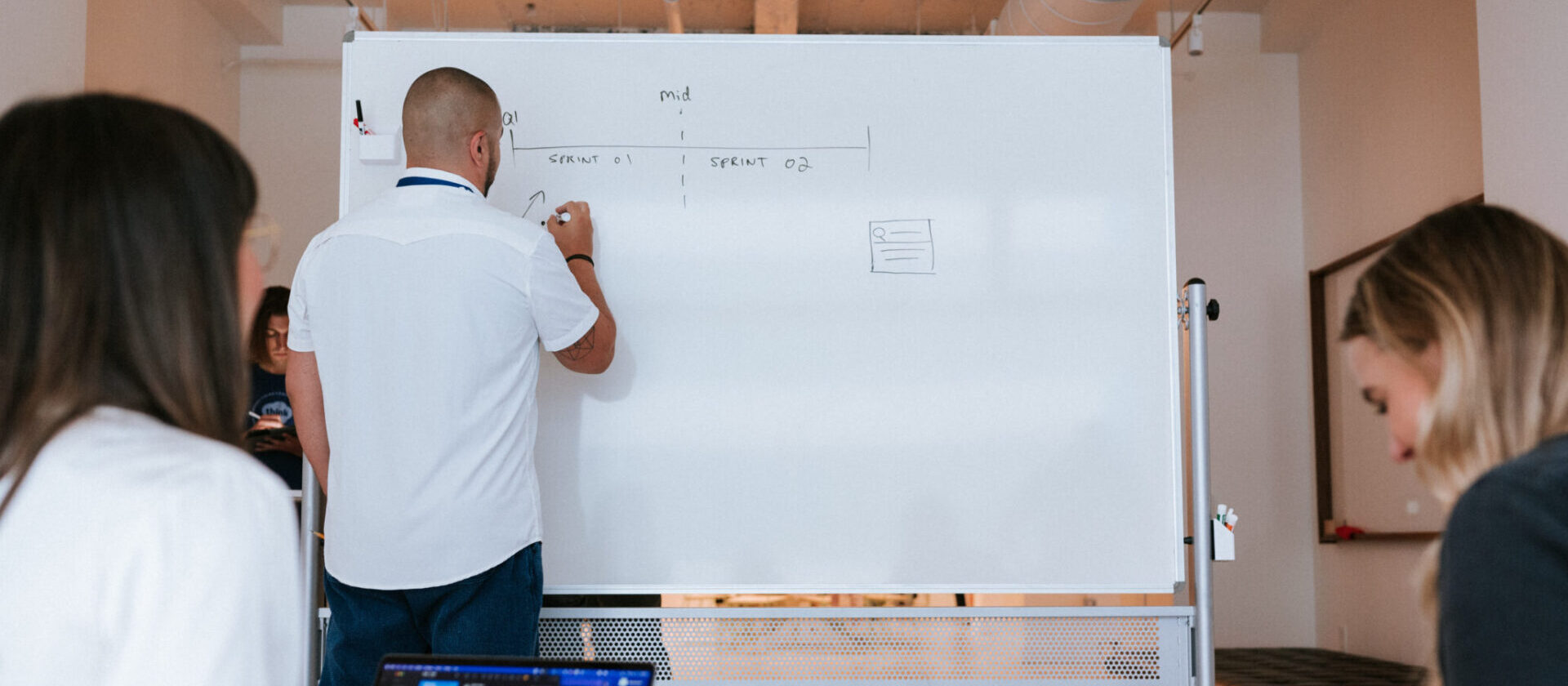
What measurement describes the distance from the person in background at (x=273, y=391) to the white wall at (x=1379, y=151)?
4.11 meters

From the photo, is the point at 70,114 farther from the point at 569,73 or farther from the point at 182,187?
the point at 569,73

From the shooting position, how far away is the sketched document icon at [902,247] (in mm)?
2402

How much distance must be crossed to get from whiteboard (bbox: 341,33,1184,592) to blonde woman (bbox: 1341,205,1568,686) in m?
1.33

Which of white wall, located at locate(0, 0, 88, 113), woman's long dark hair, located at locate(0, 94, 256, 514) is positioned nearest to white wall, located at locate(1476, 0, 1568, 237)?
woman's long dark hair, located at locate(0, 94, 256, 514)

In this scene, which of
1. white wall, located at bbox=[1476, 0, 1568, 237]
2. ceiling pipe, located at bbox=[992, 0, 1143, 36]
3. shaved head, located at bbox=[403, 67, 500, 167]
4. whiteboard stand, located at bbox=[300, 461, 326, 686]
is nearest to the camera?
shaved head, located at bbox=[403, 67, 500, 167]

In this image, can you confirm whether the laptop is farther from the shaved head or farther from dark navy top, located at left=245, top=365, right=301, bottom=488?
dark navy top, located at left=245, top=365, right=301, bottom=488

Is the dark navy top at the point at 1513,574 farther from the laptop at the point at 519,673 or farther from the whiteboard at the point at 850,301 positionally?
the whiteboard at the point at 850,301

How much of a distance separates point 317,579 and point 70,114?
2138 mm

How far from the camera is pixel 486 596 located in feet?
6.12

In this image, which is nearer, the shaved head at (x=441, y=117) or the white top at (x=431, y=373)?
the white top at (x=431, y=373)

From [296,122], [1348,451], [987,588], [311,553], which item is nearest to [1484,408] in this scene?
[987,588]

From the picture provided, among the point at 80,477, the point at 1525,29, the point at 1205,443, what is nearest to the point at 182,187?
the point at 80,477

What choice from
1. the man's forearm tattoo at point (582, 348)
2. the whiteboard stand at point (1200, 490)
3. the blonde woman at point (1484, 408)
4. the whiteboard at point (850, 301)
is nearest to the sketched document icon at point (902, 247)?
the whiteboard at point (850, 301)

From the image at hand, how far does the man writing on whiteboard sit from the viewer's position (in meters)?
1.85
